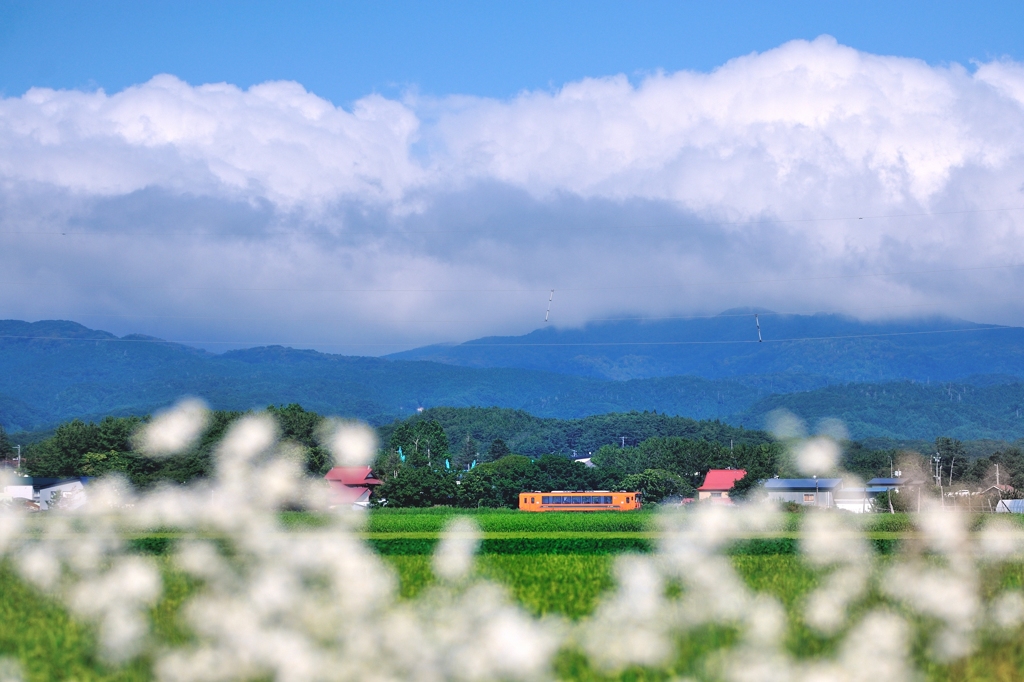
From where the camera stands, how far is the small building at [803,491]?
96.5 meters

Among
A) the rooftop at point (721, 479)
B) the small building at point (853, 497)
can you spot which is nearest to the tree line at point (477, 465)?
the rooftop at point (721, 479)

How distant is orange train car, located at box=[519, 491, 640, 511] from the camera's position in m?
82.5

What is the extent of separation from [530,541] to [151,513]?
25268 mm

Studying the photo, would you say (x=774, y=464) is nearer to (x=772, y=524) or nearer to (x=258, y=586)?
(x=772, y=524)

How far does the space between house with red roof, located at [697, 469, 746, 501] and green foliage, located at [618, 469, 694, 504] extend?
18.2 ft

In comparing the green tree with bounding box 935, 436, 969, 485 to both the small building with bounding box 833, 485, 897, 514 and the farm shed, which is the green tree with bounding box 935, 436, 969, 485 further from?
the farm shed

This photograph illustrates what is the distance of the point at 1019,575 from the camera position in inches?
770

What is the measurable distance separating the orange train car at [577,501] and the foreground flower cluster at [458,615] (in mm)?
57895

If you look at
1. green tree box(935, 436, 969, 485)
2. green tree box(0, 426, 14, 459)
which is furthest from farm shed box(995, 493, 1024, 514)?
green tree box(0, 426, 14, 459)

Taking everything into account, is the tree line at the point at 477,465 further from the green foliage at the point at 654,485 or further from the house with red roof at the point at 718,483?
the house with red roof at the point at 718,483

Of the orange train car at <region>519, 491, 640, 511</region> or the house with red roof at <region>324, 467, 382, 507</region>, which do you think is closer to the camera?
the orange train car at <region>519, 491, 640, 511</region>

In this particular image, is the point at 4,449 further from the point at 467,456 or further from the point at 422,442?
the point at 467,456

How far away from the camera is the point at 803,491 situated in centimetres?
9769

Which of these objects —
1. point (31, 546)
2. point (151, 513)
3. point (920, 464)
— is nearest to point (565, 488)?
point (920, 464)
